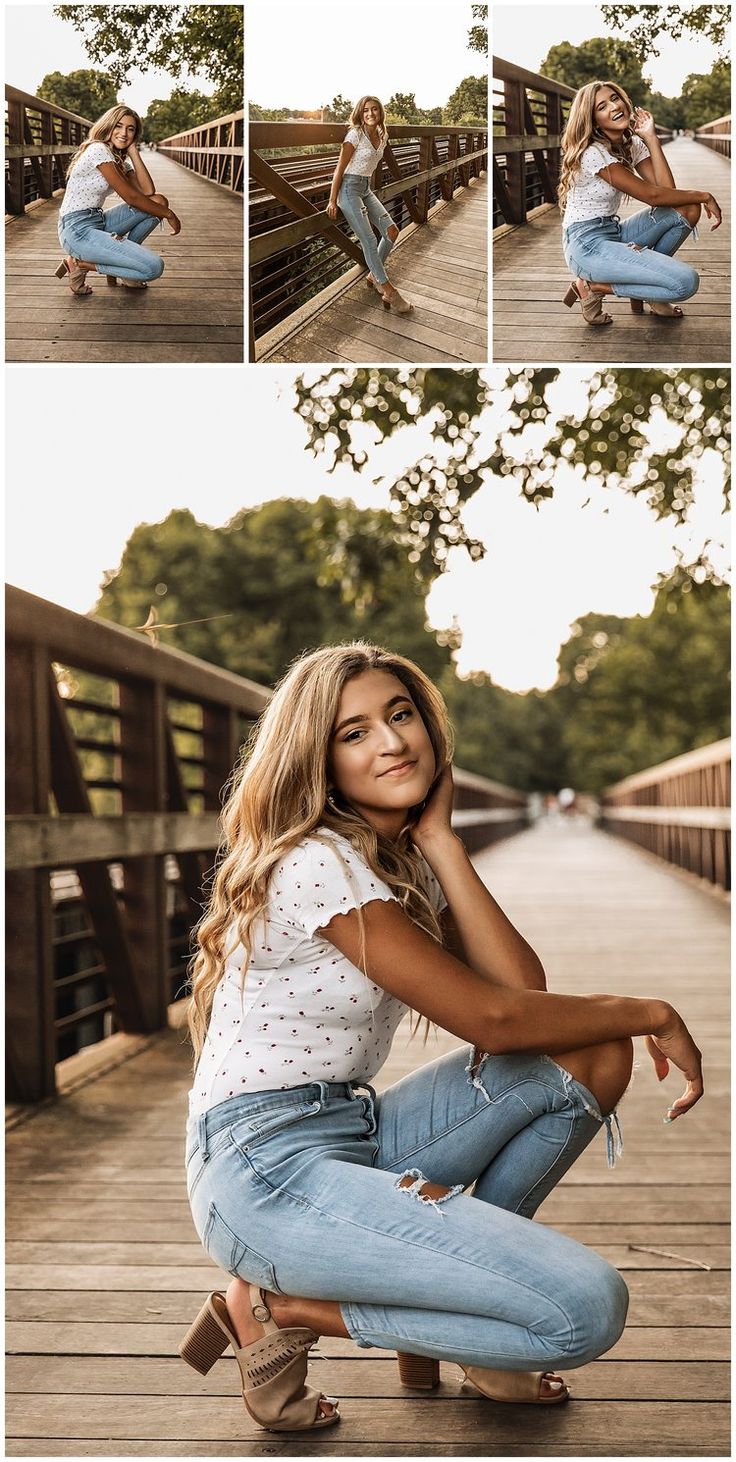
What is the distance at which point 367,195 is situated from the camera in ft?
9.15

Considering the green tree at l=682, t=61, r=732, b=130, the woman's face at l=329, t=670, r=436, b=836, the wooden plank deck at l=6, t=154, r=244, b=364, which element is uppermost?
the green tree at l=682, t=61, r=732, b=130

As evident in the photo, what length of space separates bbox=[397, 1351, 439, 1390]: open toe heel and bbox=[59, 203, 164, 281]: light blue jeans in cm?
210

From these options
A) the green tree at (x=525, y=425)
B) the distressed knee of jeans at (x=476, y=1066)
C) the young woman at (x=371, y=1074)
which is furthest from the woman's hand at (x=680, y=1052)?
the green tree at (x=525, y=425)

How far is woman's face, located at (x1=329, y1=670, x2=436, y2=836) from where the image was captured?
175 cm

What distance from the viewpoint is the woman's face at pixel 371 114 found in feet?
8.52

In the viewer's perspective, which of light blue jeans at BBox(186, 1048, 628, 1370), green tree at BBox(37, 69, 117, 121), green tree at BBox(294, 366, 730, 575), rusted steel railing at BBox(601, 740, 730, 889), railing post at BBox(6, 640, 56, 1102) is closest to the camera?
light blue jeans at BBox(186, 1048, 628, 1370)

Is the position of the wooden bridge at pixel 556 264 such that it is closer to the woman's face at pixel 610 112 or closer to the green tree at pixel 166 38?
the woman's face at pixel 610 112

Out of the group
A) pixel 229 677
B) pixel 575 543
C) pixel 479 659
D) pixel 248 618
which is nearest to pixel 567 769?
pixel 248 618

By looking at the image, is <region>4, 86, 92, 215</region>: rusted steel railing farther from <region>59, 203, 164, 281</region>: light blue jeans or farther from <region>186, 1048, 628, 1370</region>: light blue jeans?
<region>186, 1048, 628, 1370</region>: light blue jeans

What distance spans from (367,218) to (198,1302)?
2172 mm

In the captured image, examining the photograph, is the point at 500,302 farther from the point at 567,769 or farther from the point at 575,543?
the point at 567,769

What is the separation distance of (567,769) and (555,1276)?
61.6 meters

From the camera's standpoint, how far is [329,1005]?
166 centimetres

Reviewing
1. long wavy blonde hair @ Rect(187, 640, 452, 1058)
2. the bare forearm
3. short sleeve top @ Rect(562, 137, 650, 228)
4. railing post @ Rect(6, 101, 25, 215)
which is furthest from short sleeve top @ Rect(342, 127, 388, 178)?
the bare forearm
